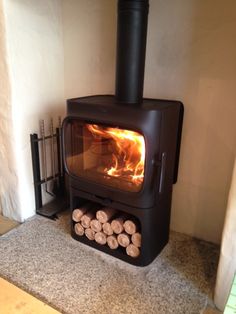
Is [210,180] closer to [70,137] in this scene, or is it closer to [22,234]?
[70,137]

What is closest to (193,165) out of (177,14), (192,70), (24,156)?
(192,70)

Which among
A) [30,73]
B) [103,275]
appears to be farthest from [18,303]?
[30,73]

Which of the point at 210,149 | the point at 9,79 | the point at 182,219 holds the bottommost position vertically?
the point at 182,219

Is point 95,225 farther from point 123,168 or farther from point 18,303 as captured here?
point 18,303

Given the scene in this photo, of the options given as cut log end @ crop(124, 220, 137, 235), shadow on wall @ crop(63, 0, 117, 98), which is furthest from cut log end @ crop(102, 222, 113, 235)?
shadow on wall @ crop(63, 0, 117, 98)

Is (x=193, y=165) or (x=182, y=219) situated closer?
(x=193, y=165)

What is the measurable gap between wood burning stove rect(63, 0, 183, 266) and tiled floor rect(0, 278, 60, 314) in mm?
470

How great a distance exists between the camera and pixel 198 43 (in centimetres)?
147

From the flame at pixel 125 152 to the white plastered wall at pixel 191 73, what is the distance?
382 mm

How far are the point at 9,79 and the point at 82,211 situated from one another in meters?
0.89

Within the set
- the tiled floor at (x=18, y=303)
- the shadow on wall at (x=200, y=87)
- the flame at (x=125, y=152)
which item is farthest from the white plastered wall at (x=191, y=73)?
the tiled floor at (x=18, y=303)

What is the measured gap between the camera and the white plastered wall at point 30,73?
161cm

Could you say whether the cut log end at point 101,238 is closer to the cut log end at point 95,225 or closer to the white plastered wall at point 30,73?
the cut log end at point 95,225

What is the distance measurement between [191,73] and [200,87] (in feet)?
0.30
